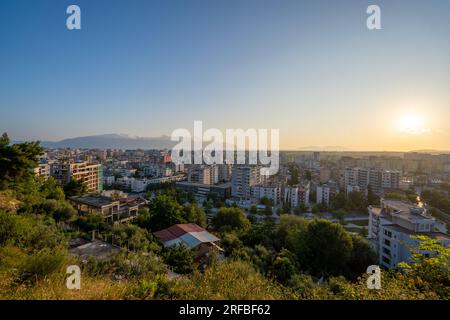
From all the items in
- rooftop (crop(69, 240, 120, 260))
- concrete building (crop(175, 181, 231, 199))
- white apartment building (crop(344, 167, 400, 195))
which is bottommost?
concrete building (crop(175, 181, 231, 199))

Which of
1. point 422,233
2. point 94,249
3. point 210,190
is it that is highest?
point 94,249

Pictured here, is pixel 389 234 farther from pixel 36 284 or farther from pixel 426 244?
pixel 36 284

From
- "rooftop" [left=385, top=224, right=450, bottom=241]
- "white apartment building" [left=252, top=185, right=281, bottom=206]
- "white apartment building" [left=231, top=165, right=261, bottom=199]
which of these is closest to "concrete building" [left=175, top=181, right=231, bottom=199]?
"white apartment building" [left=231, top=165, right=261, bottom=199]

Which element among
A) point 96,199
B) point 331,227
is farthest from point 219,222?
point 96,199

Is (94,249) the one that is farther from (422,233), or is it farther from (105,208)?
(422,233)

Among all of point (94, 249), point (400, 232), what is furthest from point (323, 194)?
point (94, 249)

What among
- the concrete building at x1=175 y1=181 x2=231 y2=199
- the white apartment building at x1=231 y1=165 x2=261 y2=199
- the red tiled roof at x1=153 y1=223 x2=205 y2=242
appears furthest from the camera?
the concrete building at x1=175 y1=181 x2=231 y2=199

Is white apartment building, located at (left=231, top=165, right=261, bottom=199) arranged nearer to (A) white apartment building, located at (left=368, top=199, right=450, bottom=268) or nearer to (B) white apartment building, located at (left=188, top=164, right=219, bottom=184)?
(B) white apartment building, located at (left=188, top=164, right=219, bottom=184)

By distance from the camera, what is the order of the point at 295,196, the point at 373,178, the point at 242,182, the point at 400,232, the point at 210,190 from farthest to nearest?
the point at 373,178, the point at 210,190, the point at 242,182, the point at 295,196, the point at 400,232
